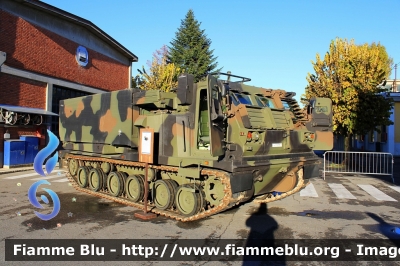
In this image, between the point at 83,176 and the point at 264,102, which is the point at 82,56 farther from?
the point at 264,102

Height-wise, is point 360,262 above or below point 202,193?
below

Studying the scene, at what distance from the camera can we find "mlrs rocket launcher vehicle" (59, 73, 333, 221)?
6.95m

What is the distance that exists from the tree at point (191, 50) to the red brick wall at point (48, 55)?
14352mm

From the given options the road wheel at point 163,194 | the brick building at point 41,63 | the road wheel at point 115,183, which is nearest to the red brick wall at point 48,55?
the brick building at point 41,63

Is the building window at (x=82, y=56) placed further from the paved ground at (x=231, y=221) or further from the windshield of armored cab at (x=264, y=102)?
the windshield of armored cab at (x=264, y=102)

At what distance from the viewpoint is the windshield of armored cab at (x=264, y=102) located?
27.2ft

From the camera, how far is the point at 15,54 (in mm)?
17594

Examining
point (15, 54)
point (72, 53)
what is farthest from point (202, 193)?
point (72, 53)

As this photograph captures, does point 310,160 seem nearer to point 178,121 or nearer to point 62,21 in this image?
point 178,121

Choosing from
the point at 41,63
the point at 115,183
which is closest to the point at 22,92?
the point at 41,63

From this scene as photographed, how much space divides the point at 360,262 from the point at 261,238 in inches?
69.0

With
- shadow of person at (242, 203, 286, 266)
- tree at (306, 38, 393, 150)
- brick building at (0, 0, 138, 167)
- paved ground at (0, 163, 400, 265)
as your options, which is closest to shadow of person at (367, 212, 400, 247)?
paved ground at (0, 163, 400, 265)

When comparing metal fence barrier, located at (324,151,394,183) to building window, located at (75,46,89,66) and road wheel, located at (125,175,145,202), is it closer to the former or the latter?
road wheel, located at (125,175,145,202)

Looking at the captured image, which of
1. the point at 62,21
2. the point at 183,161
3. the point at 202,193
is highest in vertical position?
the point at 62,21
